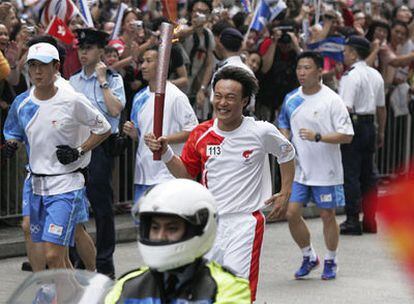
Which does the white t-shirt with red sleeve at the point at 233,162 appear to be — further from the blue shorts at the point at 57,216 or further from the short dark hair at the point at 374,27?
the short dark hair at the point at 374,27

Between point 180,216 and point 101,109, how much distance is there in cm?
617

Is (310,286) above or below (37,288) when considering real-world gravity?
below

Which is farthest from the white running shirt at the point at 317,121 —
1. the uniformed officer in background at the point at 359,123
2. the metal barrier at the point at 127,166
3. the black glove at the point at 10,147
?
the black glove at the point at 10,147

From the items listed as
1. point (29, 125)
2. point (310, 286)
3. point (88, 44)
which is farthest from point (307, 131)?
point (29, 125)

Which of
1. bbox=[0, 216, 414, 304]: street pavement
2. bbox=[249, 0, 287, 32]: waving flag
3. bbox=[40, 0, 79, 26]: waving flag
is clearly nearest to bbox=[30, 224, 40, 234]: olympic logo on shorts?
bbox=[0, 216, 414, 304]: street pavement

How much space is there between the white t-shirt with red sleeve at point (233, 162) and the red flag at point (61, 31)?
14.8ft

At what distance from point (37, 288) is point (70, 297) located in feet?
0.37

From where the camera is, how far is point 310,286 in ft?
35.3

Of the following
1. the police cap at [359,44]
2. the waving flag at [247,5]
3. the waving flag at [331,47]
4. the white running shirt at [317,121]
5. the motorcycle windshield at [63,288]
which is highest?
Result: the waving flag at [247,5]

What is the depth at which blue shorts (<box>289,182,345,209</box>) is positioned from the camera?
1121 centimetres

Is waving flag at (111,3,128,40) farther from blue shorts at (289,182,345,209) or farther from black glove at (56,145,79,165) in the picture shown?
black glove at (56,145,79,165)

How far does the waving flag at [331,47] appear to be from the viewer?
1480 centimetres

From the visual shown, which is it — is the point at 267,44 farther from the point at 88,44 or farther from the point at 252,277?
the point at 252,277

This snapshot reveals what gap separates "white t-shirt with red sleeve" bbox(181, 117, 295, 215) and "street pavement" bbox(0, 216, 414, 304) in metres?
1.73
